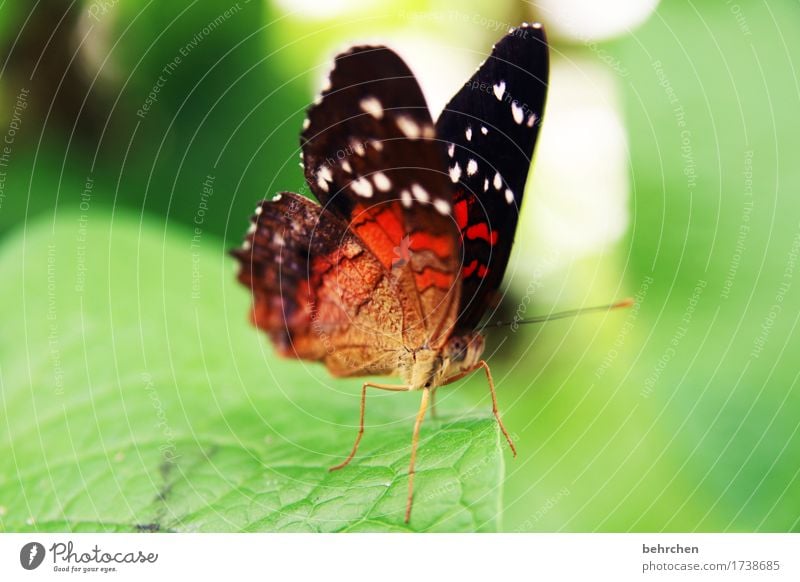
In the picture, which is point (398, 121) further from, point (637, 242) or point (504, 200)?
point (637, 242)

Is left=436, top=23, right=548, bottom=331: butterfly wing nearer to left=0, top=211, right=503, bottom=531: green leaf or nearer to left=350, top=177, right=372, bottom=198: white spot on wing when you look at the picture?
left=350, top=177, right=372, bottom=198: white spot on wing
